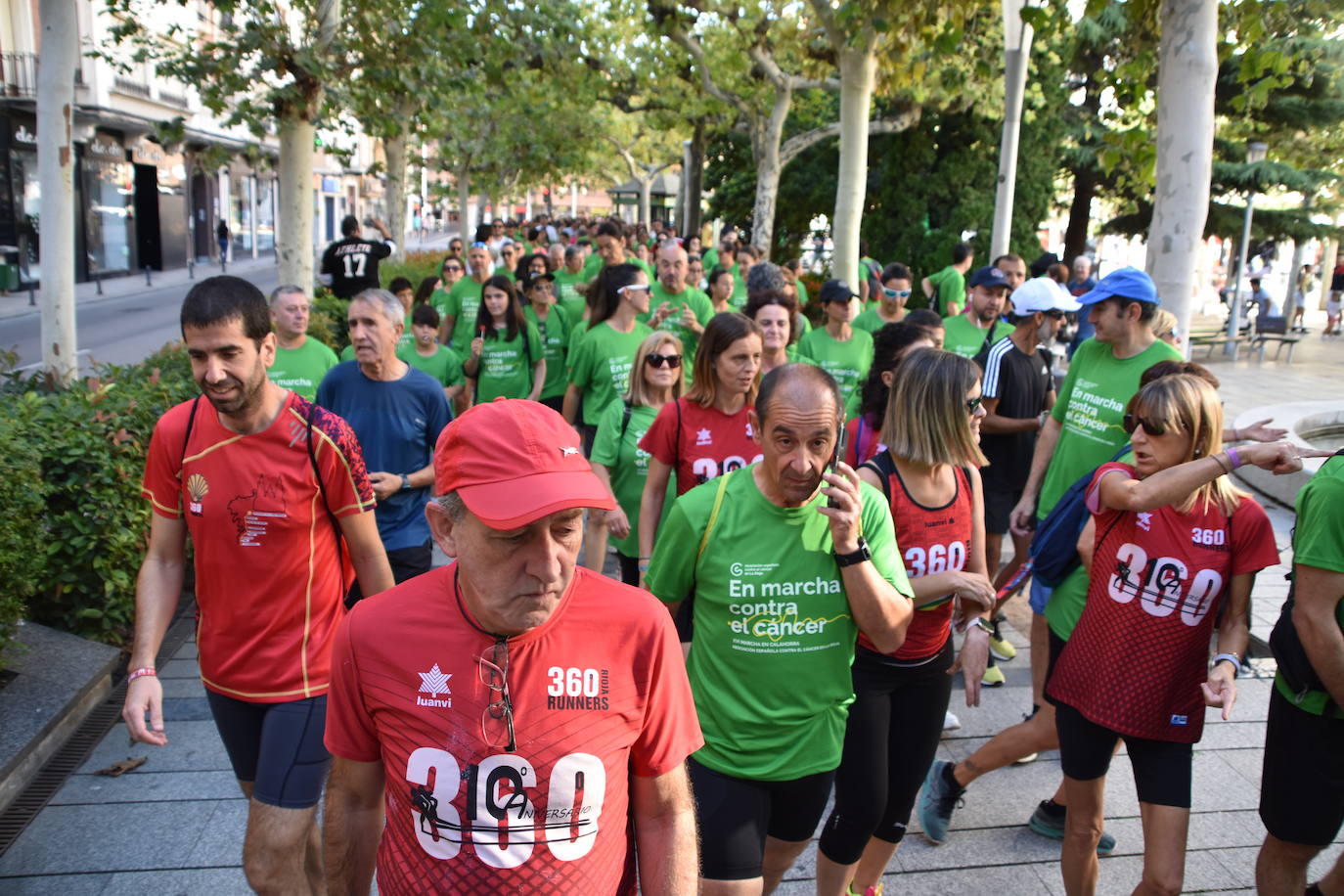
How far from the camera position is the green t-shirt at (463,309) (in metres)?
10.9

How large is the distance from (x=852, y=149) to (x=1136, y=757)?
37.4 feet

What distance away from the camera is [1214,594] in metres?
3.38

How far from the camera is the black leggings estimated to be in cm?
340

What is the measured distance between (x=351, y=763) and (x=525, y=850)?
1.45ft

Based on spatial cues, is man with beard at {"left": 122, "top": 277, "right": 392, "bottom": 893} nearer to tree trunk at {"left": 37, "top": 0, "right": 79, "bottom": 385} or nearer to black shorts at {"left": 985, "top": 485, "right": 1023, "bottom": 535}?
black shorts at {"left": 985, "top": 485, "right": 1023, "bottom": 535}

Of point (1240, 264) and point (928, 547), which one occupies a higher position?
point (1240, 264)

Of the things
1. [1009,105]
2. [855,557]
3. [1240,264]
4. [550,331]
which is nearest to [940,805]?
[855,557]

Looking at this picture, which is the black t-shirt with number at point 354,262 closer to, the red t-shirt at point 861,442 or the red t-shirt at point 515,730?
the red t-shirt at point 861,442

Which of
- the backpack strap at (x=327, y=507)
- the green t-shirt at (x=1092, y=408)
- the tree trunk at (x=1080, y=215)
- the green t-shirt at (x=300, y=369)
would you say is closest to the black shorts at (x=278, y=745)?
the backpack strap at (x=327, y=507)

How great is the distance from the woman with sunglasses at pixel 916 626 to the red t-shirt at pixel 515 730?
1468 millimetres

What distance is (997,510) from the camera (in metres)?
6.46

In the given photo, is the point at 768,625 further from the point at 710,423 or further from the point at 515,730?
the point at 710,423

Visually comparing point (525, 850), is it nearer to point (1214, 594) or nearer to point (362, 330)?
point (1214, 594)

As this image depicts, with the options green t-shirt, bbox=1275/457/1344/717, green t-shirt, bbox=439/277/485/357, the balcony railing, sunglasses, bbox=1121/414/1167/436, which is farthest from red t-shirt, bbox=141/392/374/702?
the balcony railing
